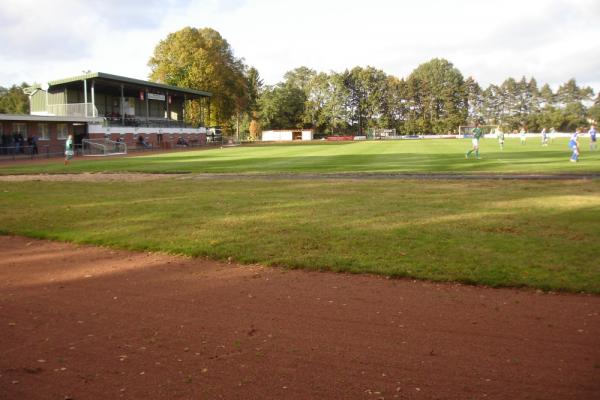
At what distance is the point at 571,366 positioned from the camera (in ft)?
14.7

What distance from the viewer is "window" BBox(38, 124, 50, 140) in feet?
152

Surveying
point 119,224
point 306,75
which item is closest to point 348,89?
point 306,75

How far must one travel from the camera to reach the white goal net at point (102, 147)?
48775mm

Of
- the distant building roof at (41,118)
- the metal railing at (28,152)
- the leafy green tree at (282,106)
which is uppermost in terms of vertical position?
the leafy green tree at (282,106)

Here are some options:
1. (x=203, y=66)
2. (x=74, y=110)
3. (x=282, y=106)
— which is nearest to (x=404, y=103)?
(x=282, y=106)

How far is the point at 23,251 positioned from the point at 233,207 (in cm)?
516

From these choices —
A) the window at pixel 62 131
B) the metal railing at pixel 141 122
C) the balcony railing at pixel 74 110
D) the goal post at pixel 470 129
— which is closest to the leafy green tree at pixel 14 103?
the metal railing at pixel 141 122

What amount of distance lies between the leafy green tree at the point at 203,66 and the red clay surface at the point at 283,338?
220 feet

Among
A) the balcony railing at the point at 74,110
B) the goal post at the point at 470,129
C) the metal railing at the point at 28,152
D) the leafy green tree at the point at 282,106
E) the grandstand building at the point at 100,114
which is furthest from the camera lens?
the goal post at the point at 470,129

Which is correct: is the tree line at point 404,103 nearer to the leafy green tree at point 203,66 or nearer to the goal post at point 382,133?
the goal post at point 382,133

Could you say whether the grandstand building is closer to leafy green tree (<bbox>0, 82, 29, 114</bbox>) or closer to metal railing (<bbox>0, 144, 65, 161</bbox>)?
metal railing (<bbox>0, 144, 65, 161</bbox>)

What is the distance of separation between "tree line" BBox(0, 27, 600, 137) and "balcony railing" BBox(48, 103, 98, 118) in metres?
33.4

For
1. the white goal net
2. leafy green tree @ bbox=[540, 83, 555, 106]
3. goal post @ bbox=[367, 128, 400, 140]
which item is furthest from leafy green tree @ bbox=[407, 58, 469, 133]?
the white goal net

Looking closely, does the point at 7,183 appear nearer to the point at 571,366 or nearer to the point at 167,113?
the point at 571,366
